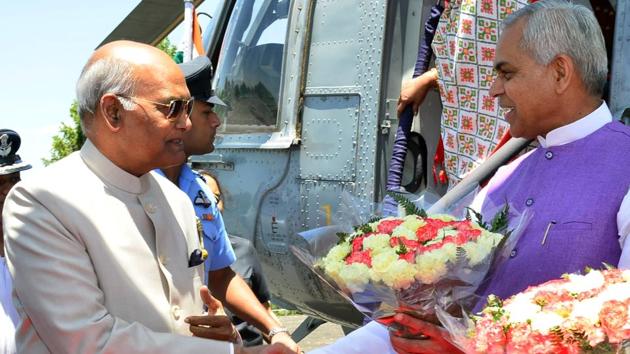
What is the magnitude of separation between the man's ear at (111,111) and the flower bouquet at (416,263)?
2.58 feet

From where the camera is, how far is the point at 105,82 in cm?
255

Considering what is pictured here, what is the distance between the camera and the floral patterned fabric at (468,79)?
4.25 metres

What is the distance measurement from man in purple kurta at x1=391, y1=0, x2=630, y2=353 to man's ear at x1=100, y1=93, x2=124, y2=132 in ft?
3.56

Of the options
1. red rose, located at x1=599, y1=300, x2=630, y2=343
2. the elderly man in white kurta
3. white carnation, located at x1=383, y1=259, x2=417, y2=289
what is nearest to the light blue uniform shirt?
the elderly man in white kurta

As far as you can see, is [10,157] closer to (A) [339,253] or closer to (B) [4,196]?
(B) [4,196]

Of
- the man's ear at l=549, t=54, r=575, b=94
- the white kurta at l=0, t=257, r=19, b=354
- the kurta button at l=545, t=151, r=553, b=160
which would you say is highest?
the man's ear at l=549, t=54, r=575, b=94

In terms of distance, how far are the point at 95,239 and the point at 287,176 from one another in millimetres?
3050

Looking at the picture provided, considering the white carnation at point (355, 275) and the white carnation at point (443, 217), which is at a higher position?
the white carnation at point (443, 217)

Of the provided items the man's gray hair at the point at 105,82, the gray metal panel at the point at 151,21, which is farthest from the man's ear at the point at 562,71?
the gray metal panel at the point at 151,21

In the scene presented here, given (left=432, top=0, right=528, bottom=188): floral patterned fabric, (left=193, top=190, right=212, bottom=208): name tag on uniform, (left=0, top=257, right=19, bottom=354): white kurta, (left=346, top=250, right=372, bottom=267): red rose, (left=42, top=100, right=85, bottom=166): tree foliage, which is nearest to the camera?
(left=346, top=250, right=372, bottom=267): red rose

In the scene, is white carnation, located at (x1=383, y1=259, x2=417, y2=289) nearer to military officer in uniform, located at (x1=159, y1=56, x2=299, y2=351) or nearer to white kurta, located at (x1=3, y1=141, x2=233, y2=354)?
white kurta, located at (x1=3, y1=141, x2=233, y2=354)

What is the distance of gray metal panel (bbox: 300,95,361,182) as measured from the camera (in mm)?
5023

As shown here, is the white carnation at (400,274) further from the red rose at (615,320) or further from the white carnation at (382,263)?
the red rose at (615,320)

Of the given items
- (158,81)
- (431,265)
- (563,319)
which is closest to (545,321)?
(563,319)
